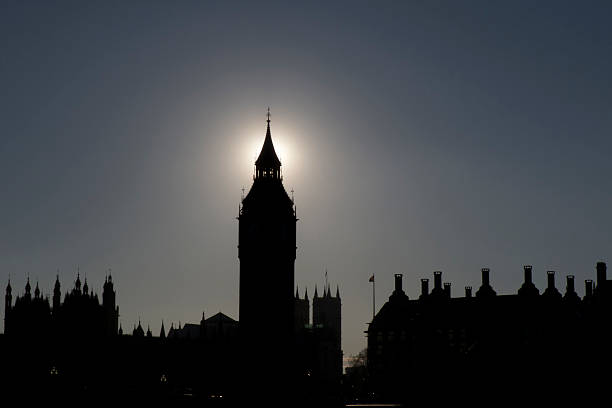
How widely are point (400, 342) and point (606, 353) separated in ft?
78.3

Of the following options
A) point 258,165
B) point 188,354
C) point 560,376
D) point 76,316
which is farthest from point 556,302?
point 76,316

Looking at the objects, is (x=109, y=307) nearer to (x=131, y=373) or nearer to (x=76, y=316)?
(x=76, y=316)

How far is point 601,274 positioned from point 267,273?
131ft

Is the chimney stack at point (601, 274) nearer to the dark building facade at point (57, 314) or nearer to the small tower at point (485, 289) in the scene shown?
the small tower at point (485, 289)

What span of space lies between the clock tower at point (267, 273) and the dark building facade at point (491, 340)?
1514 centimetres

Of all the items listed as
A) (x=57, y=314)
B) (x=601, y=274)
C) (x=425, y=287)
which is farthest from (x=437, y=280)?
(x=57, y=314)

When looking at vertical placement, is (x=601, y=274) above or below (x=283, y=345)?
above

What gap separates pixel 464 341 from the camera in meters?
102

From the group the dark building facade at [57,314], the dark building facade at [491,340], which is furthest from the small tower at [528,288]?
the dark building facade at [57,314]

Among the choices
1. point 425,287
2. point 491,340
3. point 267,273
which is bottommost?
point 491,340

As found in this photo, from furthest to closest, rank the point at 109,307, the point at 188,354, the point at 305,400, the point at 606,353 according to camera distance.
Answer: the point at 109,307 → the point at 188,354 → the point at 606,353 → the point at 305,400

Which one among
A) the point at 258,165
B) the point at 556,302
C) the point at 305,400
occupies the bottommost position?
the point at 305,400

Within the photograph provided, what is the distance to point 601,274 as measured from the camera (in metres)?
99.9

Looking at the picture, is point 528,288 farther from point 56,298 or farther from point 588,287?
point 56,298
